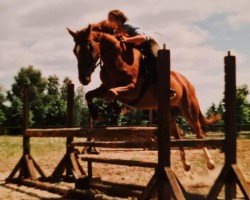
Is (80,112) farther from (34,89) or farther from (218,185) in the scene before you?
(218,185)

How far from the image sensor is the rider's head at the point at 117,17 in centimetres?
753

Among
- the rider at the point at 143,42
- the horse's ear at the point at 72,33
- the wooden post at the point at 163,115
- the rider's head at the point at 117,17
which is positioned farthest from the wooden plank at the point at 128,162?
the rider's head at the point at 117,17

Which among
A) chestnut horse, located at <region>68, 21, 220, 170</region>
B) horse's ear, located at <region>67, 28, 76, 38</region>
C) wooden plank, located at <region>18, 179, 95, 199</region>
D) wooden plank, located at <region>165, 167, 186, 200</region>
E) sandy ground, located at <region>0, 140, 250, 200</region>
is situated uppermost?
horse's ear, located at <region>67, 28, 76, 38</region>

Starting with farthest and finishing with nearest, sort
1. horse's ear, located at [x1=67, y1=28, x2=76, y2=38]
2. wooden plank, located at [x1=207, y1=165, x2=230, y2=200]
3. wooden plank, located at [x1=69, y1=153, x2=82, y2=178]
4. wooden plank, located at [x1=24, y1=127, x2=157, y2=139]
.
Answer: wooden plank, located at [x1=69, y1=153, x2=82, y2=178]
horse's ear, located at [x1=67, y1=28, x2=76, y2=38]
wooden plank, located at [x1=24, y1=127, x2=157, y2=139]
wooden plank, located at [x1=207, y1=165, x2=230, y2=200]

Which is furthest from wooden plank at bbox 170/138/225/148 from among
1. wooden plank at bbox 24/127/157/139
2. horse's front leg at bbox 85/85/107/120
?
horse's front leg at bbox 85/85/107/120

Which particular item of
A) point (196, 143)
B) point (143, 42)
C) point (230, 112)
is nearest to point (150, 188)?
point (196, 143)

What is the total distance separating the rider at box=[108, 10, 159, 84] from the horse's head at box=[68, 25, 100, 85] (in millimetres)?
811

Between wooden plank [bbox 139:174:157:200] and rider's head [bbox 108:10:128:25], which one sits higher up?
rider's head [bbox 108:10:128:25]

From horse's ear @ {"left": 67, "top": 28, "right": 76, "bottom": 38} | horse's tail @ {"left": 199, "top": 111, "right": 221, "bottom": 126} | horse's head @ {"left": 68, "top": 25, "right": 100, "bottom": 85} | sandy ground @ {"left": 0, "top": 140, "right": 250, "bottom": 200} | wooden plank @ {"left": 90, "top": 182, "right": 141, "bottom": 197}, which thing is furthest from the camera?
horse's tail @ {"left": 199, "top": 111, "right": 221, "bottom": 126}

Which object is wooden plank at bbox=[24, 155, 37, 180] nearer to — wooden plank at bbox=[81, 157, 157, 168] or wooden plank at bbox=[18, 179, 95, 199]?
wooden plank at bbox=[18, 179, 95, 199]

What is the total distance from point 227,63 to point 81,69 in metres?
2.41

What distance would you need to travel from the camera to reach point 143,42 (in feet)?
25.4

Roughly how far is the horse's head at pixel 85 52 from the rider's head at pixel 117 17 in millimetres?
866

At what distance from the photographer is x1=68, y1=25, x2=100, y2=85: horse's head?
21.4 ft
